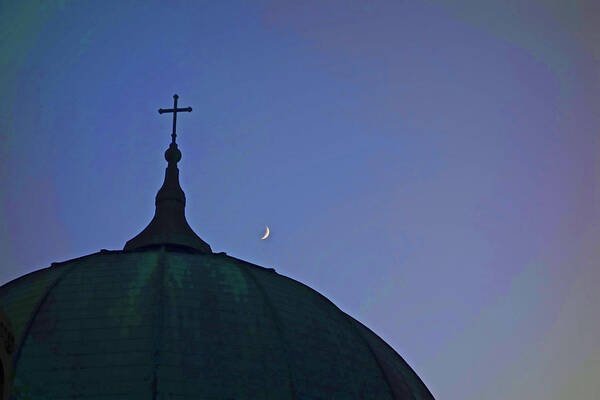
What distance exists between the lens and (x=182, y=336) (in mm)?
40000

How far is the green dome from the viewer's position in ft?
127

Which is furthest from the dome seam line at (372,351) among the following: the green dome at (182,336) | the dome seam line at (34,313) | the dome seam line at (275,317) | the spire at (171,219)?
the dome seam line at (34,313)

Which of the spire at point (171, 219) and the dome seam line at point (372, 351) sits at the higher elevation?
the spire at point (171, 219)

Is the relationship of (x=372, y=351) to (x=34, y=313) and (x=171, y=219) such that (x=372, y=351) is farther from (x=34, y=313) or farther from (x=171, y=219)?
(x=34, y=313)

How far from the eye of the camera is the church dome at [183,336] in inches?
1521

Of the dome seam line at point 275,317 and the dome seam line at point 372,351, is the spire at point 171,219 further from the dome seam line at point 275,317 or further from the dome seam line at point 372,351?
the dome seam line at point 372,351

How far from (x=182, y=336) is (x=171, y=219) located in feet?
36.0

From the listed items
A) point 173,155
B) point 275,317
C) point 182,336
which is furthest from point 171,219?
point 182,336

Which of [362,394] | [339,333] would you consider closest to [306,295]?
[339,333]

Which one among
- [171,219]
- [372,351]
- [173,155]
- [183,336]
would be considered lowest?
[183,336]

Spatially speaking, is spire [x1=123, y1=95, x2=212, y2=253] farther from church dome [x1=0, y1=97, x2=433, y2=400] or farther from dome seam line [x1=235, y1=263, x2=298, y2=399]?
dome seam line [x1=235, y1=263, x2=298, y2=399]

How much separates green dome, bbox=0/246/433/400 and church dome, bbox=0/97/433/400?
0.13 ft

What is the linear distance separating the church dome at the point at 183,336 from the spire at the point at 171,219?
8.07 ft

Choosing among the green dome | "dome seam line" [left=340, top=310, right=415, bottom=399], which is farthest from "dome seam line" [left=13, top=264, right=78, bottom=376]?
"dome seam line" [left=340, top=310, right=415, bottom=399]
